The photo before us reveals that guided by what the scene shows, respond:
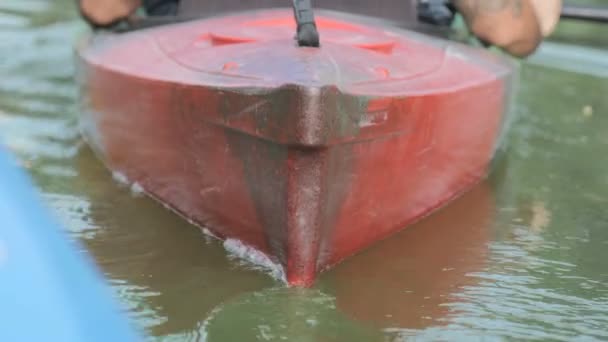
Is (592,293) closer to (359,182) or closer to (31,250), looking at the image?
(359,182)

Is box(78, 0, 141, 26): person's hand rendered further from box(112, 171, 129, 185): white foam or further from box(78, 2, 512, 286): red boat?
box(112, 171, 129, 185): white foam

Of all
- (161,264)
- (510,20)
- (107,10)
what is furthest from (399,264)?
(107,10)

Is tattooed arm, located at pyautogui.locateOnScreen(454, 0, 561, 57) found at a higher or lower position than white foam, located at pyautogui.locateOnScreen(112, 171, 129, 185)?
higher

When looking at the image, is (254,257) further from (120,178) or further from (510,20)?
(510,20)

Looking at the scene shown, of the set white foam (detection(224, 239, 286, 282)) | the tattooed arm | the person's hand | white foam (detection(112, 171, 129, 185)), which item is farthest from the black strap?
the person's hand

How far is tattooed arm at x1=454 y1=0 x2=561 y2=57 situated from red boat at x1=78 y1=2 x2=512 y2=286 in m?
0.34

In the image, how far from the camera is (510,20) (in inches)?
141

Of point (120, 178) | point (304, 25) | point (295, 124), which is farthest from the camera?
point (120, 178)

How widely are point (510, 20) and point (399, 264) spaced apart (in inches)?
54.1

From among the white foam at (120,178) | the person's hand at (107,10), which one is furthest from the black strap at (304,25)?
the person's hand at (107,10)

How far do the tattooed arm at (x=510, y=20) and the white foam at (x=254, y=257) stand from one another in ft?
5.17

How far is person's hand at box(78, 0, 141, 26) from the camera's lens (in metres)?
3.76

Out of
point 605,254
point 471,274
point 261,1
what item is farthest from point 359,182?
point 261,1

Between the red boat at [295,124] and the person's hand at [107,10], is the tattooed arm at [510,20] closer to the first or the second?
the red boat at [295,124]
